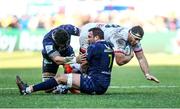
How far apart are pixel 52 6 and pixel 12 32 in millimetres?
3943

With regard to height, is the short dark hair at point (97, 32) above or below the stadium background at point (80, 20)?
above

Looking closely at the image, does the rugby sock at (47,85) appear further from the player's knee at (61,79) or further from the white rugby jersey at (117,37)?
the white rugby jersey at (117,37)

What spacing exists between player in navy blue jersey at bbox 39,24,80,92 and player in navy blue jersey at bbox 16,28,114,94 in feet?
1.63

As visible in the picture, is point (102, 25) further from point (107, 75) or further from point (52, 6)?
point (52, 6)

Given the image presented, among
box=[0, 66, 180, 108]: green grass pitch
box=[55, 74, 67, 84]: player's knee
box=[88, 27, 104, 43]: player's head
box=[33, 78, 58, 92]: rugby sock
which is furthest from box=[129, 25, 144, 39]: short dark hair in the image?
box=[33, 78, 58, 92]: rugby sock

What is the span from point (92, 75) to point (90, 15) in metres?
27.8

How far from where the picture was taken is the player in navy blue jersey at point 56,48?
50.3 feet

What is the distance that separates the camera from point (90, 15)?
42.8 metres

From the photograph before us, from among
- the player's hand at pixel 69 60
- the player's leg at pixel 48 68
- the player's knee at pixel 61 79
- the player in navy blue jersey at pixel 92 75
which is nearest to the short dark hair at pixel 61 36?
the player's hand at pixel 69 60

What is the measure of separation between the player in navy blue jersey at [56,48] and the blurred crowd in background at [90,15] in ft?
77.1

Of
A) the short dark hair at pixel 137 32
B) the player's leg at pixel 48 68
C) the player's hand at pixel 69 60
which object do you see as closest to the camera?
the player's hand at pixel 69 60

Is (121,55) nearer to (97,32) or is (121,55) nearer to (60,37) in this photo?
(97,32)

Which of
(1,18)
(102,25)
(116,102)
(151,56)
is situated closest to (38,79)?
(102,25)

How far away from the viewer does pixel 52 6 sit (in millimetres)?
43750
